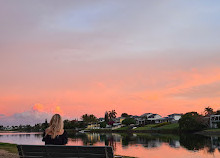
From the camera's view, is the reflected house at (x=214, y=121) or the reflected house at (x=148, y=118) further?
the reflected house at (x=148, y=118)

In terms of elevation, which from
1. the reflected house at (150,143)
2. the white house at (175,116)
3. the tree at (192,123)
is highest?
the white house at (175,116)

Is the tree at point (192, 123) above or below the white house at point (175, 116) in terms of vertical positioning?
below

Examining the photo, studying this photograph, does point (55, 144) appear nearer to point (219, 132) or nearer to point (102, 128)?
point (219, 132)

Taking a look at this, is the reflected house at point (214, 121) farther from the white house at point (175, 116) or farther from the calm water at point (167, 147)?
the white house at point (175, 116)

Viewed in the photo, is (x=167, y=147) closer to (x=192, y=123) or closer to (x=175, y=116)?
(x=192, y=123)

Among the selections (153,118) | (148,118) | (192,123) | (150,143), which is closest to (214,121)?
(192,123)

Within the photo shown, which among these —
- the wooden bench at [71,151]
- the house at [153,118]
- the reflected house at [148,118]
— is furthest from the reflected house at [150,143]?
the house at [153,118]

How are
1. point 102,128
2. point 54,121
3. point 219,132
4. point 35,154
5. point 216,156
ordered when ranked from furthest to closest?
point 102,128
point 219,132
point 216,156
point 35,154
point 54,121

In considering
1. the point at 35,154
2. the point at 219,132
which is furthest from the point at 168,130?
the point at 35,154

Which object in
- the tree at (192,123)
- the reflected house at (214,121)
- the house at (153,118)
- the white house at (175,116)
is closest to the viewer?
the tree at (192,123)

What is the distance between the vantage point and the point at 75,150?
8.22 m

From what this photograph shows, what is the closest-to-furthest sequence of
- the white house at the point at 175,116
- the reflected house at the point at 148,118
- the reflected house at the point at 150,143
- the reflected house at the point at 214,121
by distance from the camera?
the reflected house at the point at 150,143
the reflected house at the point at 214,121
the white house at the point at 175,116
the reflected house at the point at 148,118

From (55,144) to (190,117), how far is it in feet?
300

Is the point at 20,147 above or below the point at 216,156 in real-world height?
above
